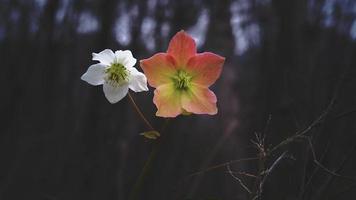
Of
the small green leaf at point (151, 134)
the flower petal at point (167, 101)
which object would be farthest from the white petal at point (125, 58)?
the small green leaf at point (151, 134)

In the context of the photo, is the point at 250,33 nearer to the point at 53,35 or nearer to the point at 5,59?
the point at 53,35

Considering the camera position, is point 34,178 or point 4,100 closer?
point 34,178

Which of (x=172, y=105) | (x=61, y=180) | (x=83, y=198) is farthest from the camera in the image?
(x=61, y=180)

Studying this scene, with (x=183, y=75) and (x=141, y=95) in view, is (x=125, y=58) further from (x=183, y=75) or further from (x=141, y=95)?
(x=141, y=95)

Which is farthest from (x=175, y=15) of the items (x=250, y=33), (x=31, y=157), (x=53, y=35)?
(x=31, y=157)

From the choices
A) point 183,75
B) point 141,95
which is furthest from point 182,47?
point 141,95

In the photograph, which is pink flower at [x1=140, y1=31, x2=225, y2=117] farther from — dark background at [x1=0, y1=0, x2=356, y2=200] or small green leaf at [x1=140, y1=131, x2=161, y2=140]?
dark background at [x1=0, y1=0, x2=356, y2=200]

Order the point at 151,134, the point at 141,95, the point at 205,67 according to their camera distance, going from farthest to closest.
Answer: the point at 141,95, the point at 205,67, the point at 151,134
